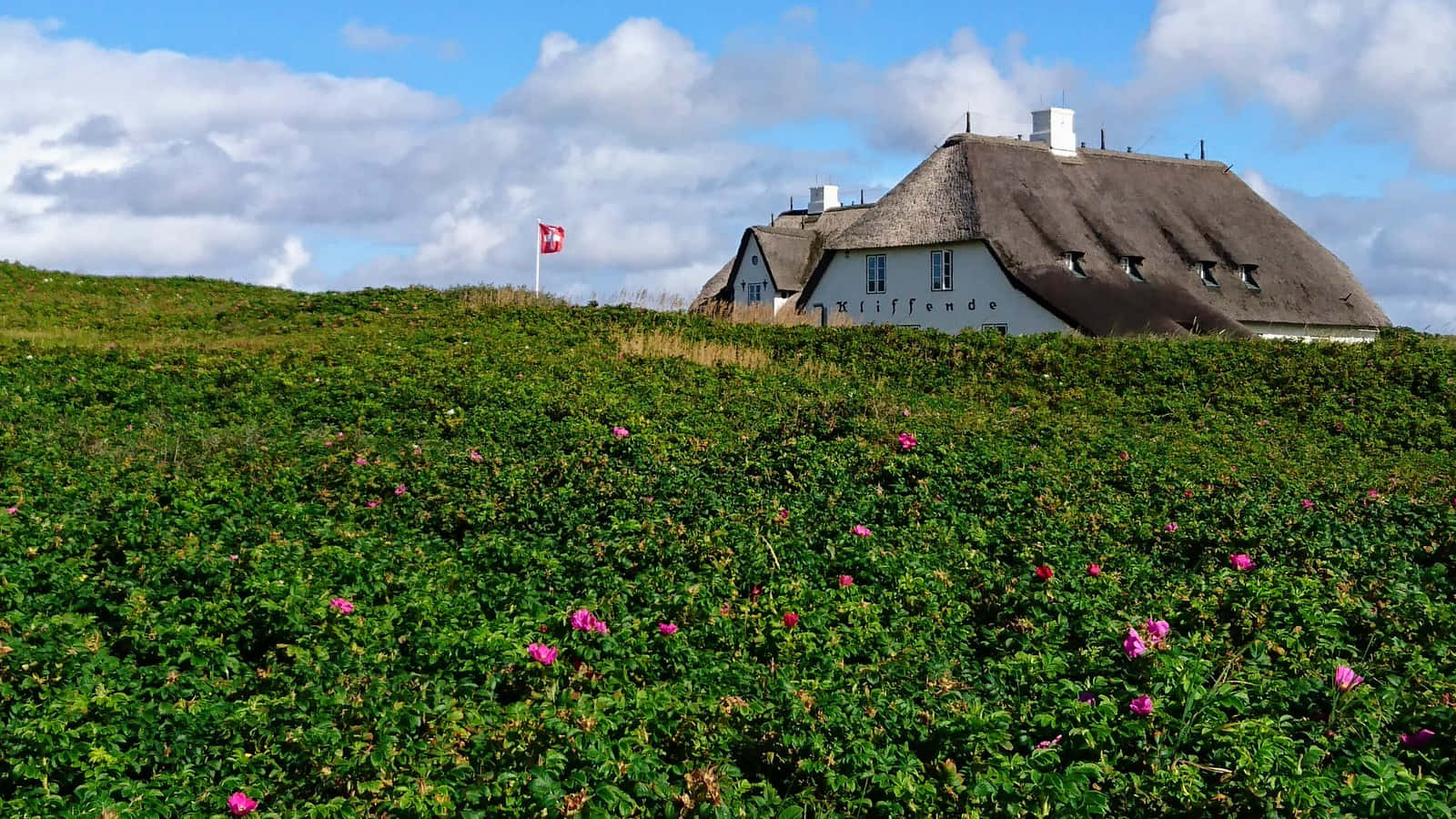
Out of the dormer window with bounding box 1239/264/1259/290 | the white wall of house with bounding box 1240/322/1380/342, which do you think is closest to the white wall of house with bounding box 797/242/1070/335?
the white wall of house with bounding box 1240/322/1380/342

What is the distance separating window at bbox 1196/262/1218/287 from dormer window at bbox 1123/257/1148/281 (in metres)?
2.08

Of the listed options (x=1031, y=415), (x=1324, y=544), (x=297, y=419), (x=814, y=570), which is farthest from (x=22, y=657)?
(x=1031, y=415)

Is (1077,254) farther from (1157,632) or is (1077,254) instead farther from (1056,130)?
(1157,632)

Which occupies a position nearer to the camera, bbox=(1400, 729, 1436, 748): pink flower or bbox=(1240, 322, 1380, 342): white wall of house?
bbox=(1400, 729, 1436, 748): pink flower

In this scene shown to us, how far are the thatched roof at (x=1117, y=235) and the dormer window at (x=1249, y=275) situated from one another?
0.52ft

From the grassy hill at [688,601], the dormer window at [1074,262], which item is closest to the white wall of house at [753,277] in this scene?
the dormer window at [1074,262]

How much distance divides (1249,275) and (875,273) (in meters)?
10.4

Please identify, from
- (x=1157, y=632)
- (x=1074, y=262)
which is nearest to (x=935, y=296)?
(x=1074, y=262)

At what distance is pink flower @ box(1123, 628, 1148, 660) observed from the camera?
525cm

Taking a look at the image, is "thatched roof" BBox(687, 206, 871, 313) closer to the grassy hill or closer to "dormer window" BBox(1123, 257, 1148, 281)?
"dormer window" BBox(1123, 257, 1148, 281)

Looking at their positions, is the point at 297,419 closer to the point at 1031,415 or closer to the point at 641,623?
the point at 641,623

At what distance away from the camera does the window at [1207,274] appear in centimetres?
3103

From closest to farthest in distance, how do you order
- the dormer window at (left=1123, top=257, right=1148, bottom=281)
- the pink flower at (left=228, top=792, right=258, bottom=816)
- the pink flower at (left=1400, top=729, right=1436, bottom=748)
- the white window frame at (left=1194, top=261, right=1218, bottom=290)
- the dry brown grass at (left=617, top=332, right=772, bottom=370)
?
the pink flower at (left=228, top=792, right=258, bottom=816) → the pink flower at (left=1400, top=729, right=1436, bottom=748) → the dry brown grass at (left=617, top=332, right=772, bottom=370) → the dormer window at (left=1123, top=257, right=1148, bottom=281) → the white window frame at (left=1194, top=261, right=1218, bottom=290)

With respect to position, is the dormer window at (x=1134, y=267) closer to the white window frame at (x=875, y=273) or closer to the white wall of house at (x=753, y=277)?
the white window frame at (x=875, y=273)
